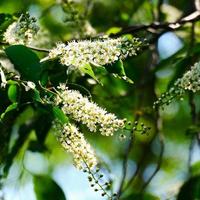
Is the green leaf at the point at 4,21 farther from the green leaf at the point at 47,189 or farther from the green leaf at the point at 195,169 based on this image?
the green leaf at the point at 195,169

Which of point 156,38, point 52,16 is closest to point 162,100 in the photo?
point 156,38

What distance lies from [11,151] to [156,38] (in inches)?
36.7

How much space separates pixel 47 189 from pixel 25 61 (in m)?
0.93

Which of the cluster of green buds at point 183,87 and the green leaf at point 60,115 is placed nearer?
the green leaf at point 60,115

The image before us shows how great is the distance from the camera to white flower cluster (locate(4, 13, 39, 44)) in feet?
7.66

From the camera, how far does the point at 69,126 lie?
6.96ft

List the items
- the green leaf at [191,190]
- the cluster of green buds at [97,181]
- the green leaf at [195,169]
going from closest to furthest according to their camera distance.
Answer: the cluster of green buds at [97,181], the green leaf at [191,190], the green leaf at [195,169]

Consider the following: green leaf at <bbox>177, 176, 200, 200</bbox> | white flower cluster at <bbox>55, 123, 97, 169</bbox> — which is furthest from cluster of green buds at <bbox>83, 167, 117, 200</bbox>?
green leaf at <bbox>177, 176, 200, 200</bbox>

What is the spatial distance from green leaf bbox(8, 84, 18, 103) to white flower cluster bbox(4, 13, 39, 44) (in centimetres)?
16

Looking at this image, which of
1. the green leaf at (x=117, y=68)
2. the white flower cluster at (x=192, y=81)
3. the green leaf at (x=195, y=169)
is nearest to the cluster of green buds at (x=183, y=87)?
the white flower cluster at (x=192, y=81)

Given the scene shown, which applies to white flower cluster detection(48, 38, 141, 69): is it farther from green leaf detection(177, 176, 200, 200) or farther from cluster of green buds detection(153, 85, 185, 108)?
green leaf detection(177, 176, 200, 200)

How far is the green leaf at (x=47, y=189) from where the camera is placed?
2.87 metres

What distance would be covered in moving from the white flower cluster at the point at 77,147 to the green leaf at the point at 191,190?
4.03 feet

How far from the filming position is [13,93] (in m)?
2.30
